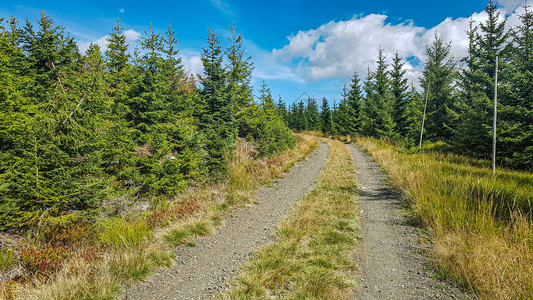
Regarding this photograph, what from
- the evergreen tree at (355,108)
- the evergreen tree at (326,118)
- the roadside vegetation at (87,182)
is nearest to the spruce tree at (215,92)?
the roadside vegetation at (87,182)

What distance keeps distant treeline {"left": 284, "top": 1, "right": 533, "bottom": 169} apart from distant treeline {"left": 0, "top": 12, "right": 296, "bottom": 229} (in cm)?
1493

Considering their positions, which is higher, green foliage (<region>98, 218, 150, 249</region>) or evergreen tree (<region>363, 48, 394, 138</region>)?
evergreen tree (<region>363, 48, 394, 138</region>)

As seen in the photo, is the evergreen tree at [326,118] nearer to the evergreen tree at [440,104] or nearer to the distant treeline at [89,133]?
the evergreen tree at [440,104]

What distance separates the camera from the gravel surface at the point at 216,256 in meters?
3.16

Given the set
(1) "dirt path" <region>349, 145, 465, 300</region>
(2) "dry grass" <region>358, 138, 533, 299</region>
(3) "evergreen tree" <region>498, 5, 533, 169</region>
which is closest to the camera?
(2) "dry grass" <region>358, 138, 533, 299</region>

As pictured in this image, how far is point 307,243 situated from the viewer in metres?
4.48

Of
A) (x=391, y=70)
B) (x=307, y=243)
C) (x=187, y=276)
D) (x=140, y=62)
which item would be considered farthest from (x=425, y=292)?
(x=391, y=70)

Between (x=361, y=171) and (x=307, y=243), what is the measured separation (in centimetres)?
903

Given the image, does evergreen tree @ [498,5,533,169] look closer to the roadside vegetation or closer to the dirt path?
the dirt path

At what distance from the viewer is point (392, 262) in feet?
12.4

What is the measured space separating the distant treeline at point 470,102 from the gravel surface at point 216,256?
51.3 ft

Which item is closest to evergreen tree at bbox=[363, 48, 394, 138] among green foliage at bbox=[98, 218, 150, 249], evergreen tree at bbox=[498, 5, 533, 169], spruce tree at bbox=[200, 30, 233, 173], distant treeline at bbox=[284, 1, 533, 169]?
distant treeline at bbox=[284, 1, 533, 169]

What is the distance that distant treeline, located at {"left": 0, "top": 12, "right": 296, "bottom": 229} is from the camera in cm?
445

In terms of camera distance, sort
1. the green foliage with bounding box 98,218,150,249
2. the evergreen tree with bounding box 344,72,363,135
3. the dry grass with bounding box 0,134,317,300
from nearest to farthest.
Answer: the dry grass with bounding box 0,134,317,300, the green foliage with bounding box 98,218,150,249, the evergreen tree with bounding box 344,72,363,135
